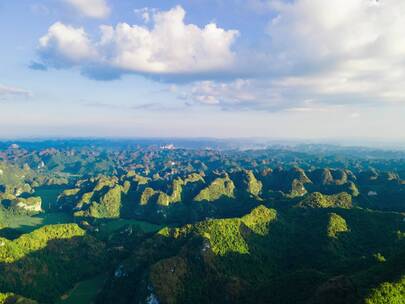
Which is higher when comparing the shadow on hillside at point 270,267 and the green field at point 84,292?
the shadow on hillside at point 270,267

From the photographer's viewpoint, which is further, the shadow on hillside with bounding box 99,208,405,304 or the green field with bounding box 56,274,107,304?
the green field with bounding box 56,274,107,304

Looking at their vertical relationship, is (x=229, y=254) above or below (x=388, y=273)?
below

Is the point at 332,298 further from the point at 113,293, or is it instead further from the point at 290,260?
the point at 113,293

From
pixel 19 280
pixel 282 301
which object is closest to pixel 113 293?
pixel 19 280

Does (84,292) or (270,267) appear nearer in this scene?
(270,267)

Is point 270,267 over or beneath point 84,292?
over

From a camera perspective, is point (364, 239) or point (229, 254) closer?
point (229, 254)

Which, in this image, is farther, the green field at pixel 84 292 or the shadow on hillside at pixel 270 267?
the green field at pixel 84 292

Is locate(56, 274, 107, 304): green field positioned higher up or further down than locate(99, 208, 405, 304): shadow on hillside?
further down
